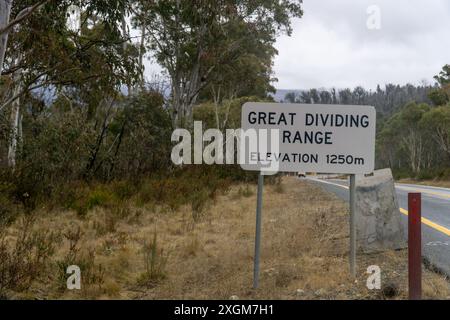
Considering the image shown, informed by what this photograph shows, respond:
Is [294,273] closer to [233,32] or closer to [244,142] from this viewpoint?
[244,142]

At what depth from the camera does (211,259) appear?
6.02 m

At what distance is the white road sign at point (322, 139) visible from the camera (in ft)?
15.8

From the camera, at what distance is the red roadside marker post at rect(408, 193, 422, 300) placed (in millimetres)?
3994

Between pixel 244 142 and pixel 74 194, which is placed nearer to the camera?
pixel 244 142

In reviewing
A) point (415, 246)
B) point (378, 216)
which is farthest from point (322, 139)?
point (378, 216)

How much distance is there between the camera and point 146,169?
15539mm

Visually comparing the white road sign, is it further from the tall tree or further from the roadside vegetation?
the tall tree

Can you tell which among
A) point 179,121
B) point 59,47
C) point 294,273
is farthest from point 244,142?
point 179,121

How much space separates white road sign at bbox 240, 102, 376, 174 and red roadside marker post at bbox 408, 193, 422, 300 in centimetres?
85

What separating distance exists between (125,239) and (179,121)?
1337 cm

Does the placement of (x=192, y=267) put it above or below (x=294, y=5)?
below

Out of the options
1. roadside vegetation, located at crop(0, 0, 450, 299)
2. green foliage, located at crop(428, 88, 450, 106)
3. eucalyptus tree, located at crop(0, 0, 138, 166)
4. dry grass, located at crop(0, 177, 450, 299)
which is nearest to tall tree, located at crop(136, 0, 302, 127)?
roadside vegetation, located at crop(0, 0, 450, 299)

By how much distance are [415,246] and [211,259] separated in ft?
8.83

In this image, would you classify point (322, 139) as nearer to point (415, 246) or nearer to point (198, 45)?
point (415, 246)
